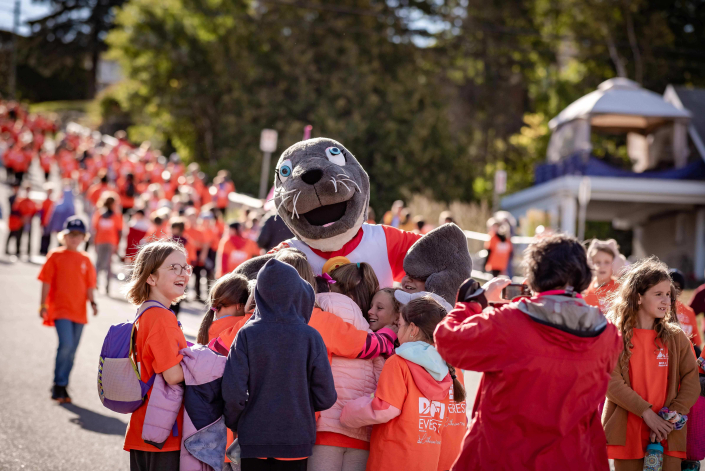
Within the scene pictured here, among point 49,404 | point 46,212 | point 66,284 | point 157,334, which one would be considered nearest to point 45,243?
point 46,212

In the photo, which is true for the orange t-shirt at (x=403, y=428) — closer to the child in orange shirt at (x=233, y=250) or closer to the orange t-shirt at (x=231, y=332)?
the orange t-shirt at (x=231, y=332)

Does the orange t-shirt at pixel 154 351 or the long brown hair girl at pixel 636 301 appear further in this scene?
the long brown hair girl at pixel 636 301

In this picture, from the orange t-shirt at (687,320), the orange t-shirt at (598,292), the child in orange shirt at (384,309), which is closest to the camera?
the child in orange shirt at (384,309)

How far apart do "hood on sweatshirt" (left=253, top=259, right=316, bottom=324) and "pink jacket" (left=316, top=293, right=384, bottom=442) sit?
443 millimetres

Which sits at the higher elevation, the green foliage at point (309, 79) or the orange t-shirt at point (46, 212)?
the green foliage at point (309, 79)

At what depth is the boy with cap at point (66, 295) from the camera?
7227 mm

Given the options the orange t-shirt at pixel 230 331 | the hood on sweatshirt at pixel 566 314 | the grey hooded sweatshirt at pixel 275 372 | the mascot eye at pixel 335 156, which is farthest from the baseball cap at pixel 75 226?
the hood on sweatshirt at pixel 566 314

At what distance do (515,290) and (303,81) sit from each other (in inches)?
957

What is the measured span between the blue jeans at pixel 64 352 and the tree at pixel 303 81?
20.3 metres

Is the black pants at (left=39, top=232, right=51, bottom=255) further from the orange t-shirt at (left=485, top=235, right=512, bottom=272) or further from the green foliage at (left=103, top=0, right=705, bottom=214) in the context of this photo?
the green foliage at (left=103, top=0, right=705, bottom=214)

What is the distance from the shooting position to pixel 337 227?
4848mm

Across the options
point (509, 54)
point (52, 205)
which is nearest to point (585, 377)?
point (52, 205)

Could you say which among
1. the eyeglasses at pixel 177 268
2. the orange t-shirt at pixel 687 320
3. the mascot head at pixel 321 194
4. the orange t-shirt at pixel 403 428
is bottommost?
the orange t-shirt at pixel 403 428

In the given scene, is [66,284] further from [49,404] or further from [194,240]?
[194,240]
